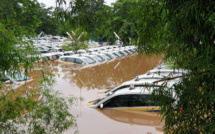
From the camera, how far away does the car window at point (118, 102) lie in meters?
8.12

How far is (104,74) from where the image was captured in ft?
54.3

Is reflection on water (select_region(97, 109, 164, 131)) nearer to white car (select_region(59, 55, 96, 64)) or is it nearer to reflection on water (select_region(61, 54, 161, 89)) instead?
reflection on water (select_region(61, 54, 161, 89))

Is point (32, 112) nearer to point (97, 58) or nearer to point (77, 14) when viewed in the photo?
point (77, 14)

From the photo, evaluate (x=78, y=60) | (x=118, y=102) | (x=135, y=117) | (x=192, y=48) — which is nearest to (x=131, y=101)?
(x=118, y=102)

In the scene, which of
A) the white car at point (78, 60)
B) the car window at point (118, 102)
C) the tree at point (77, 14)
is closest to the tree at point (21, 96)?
the tree at point (77, 14)

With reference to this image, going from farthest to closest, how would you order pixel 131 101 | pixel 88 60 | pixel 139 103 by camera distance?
pixel 88 60
pixel 131 101
pixel 139 103

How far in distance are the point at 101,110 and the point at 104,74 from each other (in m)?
8.33

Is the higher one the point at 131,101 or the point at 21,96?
the point at 21,96

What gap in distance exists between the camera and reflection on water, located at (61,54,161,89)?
14006 millimetres

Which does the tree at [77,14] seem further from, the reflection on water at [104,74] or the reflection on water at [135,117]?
the reflection on water at [104,74]

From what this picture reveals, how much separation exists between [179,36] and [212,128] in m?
1.42

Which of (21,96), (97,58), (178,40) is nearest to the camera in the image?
(178,40)

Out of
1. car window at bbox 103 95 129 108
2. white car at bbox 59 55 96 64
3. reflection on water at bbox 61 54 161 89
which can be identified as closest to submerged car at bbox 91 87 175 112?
car window at bbox 103 95 129 108

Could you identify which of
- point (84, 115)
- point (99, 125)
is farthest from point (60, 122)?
point (84, 115)
